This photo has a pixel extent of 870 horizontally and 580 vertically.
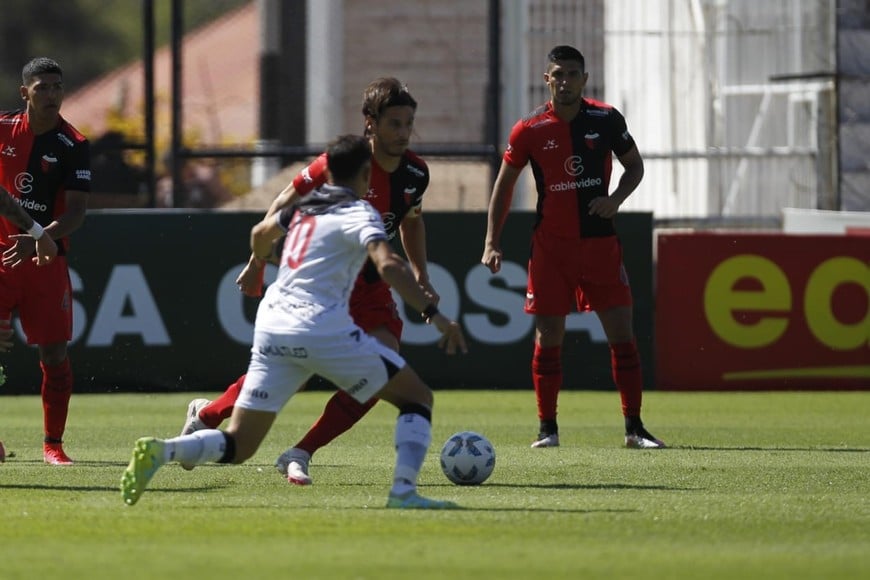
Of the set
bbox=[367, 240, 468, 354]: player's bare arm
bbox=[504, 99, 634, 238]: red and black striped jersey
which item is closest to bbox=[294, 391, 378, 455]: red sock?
bbox=[367, 240, 468, 354]: player's bare arm

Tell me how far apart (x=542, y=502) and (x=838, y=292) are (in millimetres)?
8558

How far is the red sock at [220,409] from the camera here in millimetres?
8875

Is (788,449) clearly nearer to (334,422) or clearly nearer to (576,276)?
(576,276)

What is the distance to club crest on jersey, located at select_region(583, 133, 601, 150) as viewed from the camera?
11297 millimetres

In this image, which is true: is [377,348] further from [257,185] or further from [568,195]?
[257,185]

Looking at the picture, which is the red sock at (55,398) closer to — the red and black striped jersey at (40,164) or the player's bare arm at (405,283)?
the red and black striped jersey at (40,164)

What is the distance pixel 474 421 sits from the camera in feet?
44.0

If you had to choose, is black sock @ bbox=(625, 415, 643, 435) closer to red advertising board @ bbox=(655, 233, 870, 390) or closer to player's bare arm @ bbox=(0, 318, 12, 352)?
player's bare arm @ bbox=(0, 318, 12, 352)

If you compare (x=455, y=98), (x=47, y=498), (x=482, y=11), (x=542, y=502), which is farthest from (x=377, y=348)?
(x=482, y=11)

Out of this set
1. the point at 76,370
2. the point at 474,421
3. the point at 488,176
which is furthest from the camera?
the point at 488,176

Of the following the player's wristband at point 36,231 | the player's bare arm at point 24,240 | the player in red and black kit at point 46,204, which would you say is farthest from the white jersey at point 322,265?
the player in red and black kit at point 46,204

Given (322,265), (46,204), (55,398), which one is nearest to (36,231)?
(46,204)

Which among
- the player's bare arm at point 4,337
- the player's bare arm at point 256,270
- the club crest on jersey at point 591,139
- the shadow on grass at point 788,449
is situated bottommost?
the shadow on grass at point 788,449

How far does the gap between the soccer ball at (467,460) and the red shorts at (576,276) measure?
8.06ft
